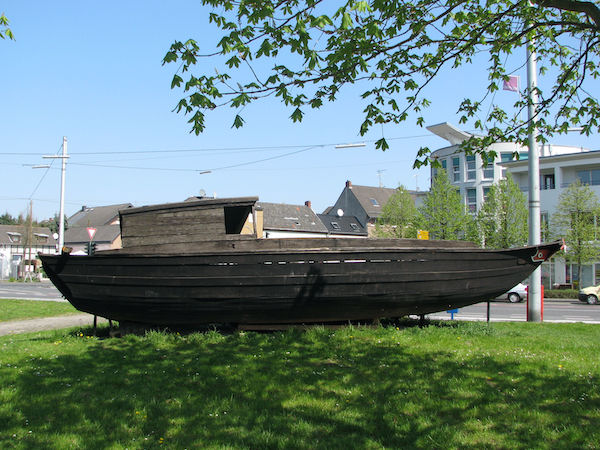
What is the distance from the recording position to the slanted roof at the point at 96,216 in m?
76.8

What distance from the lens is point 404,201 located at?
162ft

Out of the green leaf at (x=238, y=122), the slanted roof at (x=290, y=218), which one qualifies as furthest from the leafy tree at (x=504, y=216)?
the green leaf at (x=238, y=122)

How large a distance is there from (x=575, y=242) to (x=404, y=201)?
17721 millimetres

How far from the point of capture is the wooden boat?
754 centimetres

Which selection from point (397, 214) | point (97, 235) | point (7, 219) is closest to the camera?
point (397, 214)

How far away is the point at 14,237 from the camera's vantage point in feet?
266

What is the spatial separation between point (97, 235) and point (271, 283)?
6746cm

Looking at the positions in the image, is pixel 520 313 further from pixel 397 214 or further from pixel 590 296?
pixel 397 214

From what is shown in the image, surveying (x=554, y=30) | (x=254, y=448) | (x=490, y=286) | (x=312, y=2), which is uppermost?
(x=554, y=30)

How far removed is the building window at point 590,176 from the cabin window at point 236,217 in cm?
3748

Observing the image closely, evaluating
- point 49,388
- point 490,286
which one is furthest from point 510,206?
point 49,388

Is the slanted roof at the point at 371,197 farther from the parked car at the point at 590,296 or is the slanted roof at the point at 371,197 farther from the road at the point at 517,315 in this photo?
the road at the point at 517,315

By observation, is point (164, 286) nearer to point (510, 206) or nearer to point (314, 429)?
point (314, 429)

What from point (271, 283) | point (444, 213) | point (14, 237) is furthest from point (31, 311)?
point (14, 237)
